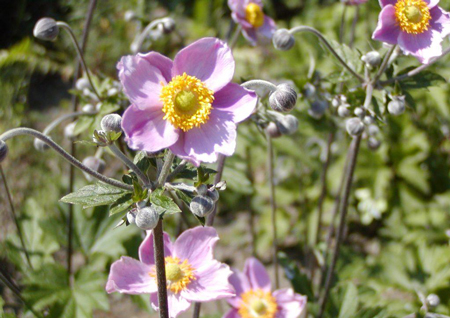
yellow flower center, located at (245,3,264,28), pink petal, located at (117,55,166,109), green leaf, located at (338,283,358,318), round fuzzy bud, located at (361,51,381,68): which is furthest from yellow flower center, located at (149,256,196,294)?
yellow flower center, located at (245,3,264,28)

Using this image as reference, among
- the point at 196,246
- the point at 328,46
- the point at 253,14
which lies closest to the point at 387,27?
the point at 328,46

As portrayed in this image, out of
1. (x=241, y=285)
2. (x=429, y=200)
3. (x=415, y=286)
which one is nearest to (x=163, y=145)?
(x=241, y=285)

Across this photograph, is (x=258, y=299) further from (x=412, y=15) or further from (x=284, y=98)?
(x=412, y=15)

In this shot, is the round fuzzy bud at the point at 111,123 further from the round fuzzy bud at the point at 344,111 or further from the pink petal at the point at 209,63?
the round fuzzy bud at the point at 344,111

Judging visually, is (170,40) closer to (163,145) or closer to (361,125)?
(361,125)

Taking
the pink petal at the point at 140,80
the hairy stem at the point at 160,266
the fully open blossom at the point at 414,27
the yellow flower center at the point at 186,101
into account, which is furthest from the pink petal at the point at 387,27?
the hairy stem at the point at 160,266

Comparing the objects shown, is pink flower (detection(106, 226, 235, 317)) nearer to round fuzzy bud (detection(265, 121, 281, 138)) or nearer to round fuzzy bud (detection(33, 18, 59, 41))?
round fuzzy bud (detection(265, 121, 281, 138))
